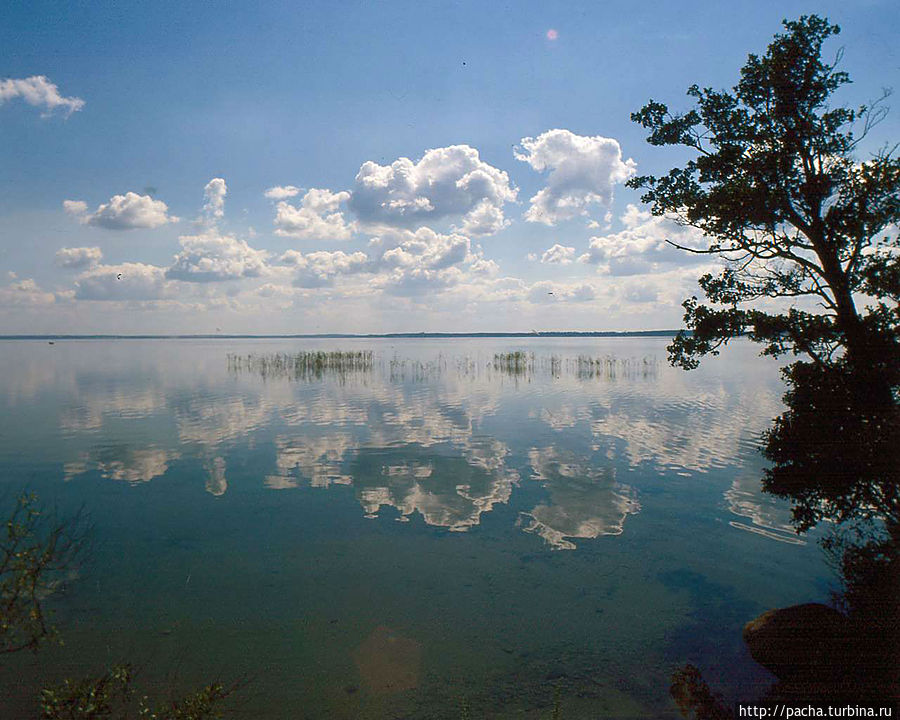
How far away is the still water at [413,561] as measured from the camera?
8320 millimetres

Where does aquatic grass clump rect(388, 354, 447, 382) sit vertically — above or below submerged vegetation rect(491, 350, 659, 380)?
below

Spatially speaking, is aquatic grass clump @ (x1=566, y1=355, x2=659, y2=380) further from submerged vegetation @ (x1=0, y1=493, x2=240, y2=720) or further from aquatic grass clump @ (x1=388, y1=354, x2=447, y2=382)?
submerged vegetation @ (x1=0, y1=493, x2=240, y2=720)

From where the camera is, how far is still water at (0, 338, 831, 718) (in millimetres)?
8320

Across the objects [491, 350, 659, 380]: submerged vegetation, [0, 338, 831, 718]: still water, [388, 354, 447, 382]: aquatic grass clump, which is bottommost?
[0, 338, 831, 718]: still water

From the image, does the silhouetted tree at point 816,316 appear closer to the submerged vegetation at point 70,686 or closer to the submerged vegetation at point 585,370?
the submerged vegetation at point 70,686

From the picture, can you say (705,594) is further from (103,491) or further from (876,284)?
(103,491)

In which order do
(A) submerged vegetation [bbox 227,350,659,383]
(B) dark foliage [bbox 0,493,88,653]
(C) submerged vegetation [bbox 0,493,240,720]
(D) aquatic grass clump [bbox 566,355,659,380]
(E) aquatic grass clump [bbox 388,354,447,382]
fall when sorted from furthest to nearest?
(D) aquatic grass clump [bbox 566,355,659,380], (A) submerged vegetation [bbox 227,350,659,383], (E) aquatic grass clump [bbox 388,354,447,382], (B) dark foliage [bbox 0,493,88,653], (C) submerged vegetation [bbox 0,493,240,720]

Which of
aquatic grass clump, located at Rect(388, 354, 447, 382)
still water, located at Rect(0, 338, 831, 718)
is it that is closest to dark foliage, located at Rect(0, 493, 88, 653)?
still water, located at Rect(0, 338, 831, 718)

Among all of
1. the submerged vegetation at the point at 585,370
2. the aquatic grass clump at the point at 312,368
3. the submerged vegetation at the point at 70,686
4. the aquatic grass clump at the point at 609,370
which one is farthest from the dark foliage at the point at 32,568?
the aquatic grass clump at the point at 609,370

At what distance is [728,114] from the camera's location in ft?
43.2

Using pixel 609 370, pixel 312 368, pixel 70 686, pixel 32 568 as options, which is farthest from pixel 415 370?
pixel 70 686

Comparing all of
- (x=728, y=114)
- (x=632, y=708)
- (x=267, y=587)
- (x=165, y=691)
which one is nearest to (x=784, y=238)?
(x=728, y=114)

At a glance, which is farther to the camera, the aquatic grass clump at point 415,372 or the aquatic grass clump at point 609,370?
the aquatic grass clump at point 609,370

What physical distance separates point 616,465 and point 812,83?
13722mm
